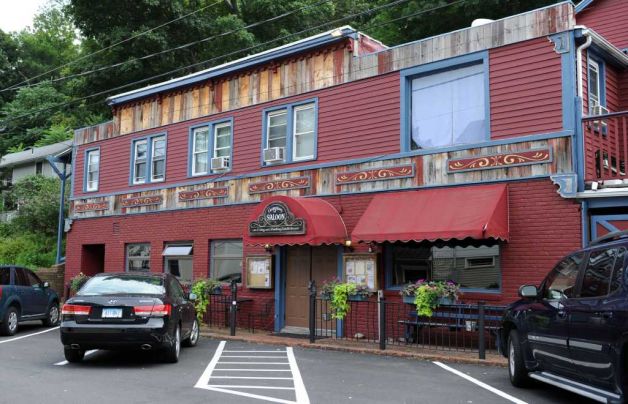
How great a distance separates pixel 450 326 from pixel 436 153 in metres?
3.67

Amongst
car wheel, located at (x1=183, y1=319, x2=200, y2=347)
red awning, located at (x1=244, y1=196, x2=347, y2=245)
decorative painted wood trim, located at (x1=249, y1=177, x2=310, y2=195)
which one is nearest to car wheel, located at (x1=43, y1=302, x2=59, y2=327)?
car wheel, located at (x1=183, y1=319, x2=200, y2=347)

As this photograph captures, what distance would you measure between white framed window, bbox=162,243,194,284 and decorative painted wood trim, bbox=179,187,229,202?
139 cm

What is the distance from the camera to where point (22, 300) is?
48.9ft

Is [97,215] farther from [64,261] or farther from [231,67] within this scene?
[231,67]

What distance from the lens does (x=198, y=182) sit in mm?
18047

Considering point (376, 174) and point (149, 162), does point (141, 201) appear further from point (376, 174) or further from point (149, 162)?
point (376, 174)

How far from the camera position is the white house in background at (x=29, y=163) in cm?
3612

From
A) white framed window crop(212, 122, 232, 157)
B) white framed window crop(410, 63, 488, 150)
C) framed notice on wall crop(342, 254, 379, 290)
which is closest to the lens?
white framed window crop(410, 63, 488, 150)

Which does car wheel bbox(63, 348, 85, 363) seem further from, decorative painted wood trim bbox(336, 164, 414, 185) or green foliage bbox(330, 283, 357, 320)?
decorative painted wood trim bbox(336, 164, 414, 185)

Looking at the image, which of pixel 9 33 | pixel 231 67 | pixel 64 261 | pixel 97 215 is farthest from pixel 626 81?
pixel 9 33

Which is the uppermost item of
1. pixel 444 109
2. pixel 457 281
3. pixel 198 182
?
pixel 444 109

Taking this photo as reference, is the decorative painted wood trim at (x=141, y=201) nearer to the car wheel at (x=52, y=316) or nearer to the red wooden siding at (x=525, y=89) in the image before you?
the car wheel at (x=52, y=316)

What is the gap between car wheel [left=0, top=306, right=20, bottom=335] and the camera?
1409 centimetres

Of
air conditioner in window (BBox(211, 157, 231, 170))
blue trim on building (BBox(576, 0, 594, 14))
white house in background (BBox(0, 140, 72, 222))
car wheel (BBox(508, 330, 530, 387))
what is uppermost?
blue trim on building (BBox(576, 0, 594, 14))
